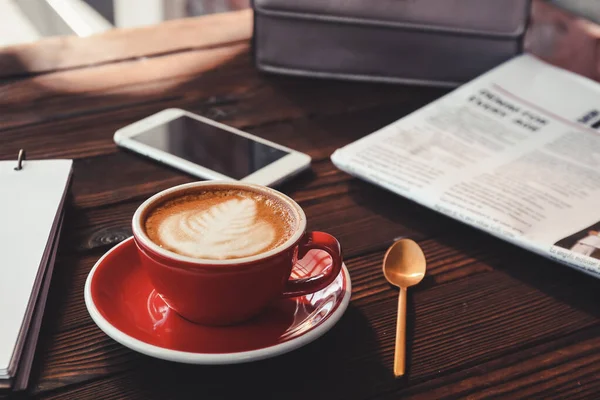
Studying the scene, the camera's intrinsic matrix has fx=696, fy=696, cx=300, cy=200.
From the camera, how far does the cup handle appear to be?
45 centimetres

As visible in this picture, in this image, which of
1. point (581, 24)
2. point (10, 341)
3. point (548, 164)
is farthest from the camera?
point (581, 24)

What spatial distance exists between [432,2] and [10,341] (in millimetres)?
655

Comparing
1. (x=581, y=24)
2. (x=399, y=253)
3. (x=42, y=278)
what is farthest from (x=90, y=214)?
(x=581, y=24)

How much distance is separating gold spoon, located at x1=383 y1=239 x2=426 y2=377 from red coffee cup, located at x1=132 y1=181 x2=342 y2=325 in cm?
Result: 7

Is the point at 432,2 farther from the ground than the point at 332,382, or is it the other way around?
the point at 432,2

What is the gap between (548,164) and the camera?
692 millimetres

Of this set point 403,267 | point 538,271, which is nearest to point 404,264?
point 403,267

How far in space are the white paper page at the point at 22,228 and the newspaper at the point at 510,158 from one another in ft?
0.88

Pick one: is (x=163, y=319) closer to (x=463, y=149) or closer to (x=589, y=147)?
(x=463, y=149)

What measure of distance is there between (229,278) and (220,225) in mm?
53

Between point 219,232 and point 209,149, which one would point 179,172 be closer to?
point 209,149

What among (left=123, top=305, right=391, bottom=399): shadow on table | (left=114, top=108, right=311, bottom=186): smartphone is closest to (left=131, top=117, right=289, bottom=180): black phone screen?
(left=114, top=108, right=311, bottom=186): smartphone

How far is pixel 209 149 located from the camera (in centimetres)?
70

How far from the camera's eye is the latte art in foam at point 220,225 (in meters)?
0.44
